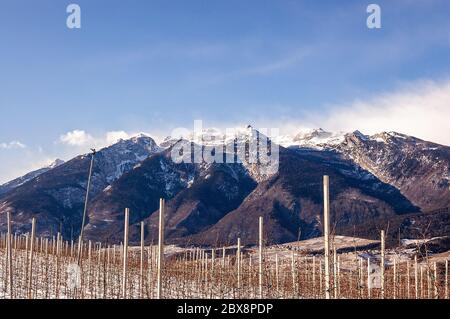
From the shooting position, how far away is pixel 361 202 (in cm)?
19200

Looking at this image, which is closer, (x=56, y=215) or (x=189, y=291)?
(x=189, y=291)

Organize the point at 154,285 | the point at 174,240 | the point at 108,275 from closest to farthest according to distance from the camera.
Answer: the point at 154,285 → the point at 108,275 → the point at 174,240
